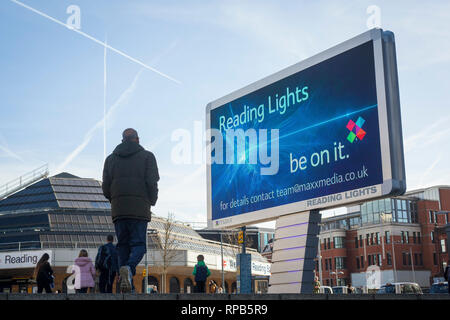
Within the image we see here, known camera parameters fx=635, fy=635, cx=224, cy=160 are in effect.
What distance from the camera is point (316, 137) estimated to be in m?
17.1

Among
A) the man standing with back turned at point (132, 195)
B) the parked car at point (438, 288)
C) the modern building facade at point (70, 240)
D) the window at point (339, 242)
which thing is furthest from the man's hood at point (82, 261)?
the window at point (339, 242)

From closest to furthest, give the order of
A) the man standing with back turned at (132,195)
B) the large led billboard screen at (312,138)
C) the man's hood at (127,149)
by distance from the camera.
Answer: the man standing with back turned at (132,195) → the man's hood at (127,149) → the large led billboard screen at (312,138)

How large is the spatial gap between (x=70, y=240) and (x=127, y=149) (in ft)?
183

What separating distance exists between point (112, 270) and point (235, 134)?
7.96 m

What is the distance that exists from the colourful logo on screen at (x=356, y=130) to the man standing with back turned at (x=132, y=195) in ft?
23.3

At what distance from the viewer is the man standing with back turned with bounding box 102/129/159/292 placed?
33.7 feet

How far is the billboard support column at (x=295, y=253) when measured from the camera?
54.6 ft

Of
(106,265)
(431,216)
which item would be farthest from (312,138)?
(431,216)

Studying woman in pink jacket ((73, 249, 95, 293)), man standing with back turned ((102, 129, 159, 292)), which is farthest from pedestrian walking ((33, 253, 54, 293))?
man standing with back turned ((102, 129, 159, 292))

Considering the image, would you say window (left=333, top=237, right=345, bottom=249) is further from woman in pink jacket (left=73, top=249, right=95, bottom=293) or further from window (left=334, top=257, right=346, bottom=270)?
woman in pink jacket (left=73, top=249, right=95, bottom=293)

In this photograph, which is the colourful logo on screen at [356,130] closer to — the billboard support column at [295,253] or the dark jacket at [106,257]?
the billboard support column at [295,253]

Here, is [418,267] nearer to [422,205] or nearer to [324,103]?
[422,205]

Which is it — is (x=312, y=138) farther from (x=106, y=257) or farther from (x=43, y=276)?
(x=43, y=276)
